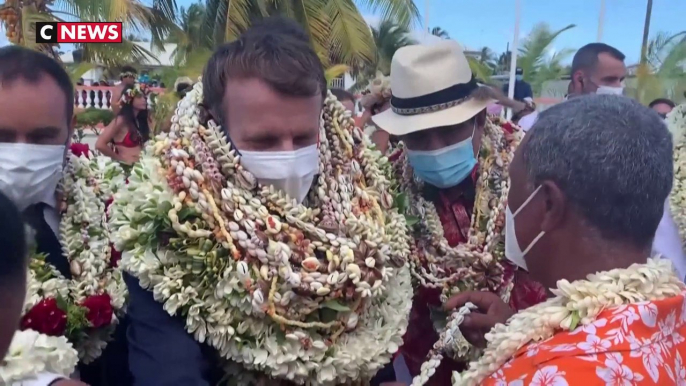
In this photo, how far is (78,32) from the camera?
39.8 feet

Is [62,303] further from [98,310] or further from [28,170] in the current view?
[28,170]

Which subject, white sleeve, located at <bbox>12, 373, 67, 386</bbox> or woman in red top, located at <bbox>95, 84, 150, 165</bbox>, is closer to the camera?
white sleeve, located at <bbox>12, 373, 67, 386</bbox>

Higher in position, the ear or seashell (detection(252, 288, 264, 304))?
the ear

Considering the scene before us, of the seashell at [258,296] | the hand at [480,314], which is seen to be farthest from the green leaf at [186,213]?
the hand at [480,314]

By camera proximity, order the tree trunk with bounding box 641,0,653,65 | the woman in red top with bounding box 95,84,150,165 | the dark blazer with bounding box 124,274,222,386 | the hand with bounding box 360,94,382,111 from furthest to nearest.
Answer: the tree trunk with bounding box 641,0,653,65, the woman in red top with bounding box 95,84,150,165, the hand with bounding box 360,94,382,111, the dark blazer with bounding box 124,274,222,386

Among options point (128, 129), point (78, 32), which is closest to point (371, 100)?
point (128, 129)

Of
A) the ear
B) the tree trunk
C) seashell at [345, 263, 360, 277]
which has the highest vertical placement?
the ear

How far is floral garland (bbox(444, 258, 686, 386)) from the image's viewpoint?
57.3 inches

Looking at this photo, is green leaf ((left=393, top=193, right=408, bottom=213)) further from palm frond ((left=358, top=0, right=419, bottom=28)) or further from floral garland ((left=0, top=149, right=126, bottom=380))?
palm frond ((left=358, top=0, right=419, bottom=28))

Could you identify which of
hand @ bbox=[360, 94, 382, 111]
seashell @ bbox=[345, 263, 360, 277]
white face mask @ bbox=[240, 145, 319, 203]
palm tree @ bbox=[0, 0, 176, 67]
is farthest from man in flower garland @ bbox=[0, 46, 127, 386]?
palm tree @ bbox=[0, 0, 176, 67]

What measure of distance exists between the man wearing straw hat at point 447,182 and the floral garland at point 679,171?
0.86m

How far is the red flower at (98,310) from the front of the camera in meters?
2.04

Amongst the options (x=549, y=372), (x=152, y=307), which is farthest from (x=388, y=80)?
(x=549, y=372)

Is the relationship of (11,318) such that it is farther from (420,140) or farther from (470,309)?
(420,140)
